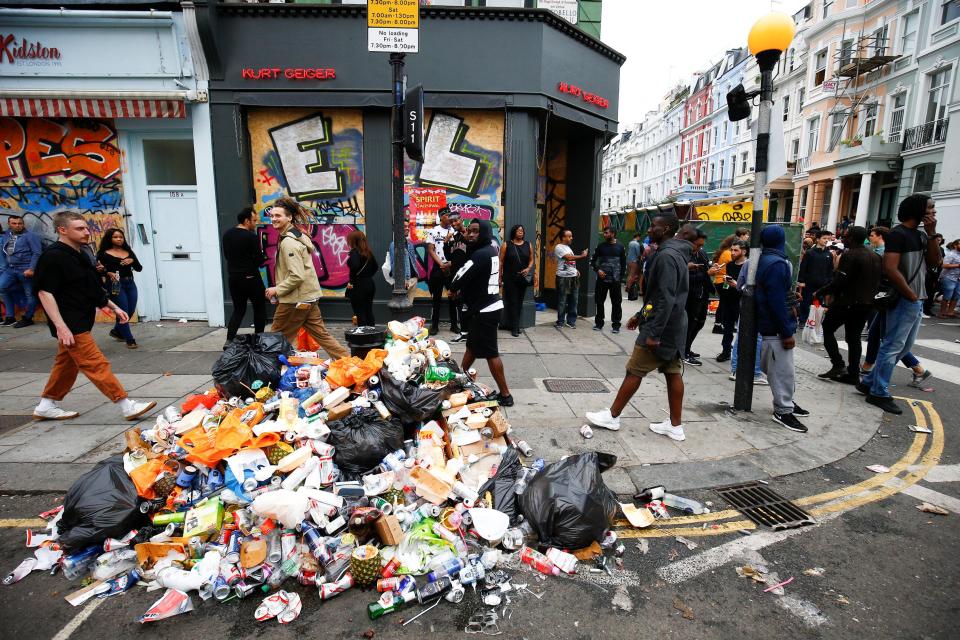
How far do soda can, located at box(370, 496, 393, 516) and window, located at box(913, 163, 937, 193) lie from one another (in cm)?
2913

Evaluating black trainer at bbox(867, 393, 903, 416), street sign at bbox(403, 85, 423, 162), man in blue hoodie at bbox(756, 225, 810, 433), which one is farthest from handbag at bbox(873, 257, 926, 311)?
street sign at bbox(403, 85, 423, 162)

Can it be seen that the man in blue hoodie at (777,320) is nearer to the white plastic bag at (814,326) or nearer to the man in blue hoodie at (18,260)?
the white plastic bag at (814,326)

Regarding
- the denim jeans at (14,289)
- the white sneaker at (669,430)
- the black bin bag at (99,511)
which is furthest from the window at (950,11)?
the denim jeans at (14,289)

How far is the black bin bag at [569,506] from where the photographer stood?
3.07 metres

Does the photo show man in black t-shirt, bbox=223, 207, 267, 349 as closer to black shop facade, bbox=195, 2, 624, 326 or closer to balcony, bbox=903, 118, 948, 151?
black shop facade, bbox=195, 2, 624, 326

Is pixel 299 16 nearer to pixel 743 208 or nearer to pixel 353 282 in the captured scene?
pixel 353 282

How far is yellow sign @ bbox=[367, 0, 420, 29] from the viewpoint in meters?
4.86

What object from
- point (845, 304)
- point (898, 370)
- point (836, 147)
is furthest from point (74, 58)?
point (836, 147)

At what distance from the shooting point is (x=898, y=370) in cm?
753

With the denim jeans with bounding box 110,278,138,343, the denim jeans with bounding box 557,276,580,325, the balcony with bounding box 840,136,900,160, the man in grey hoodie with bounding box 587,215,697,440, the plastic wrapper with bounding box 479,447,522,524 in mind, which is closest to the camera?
the plastic wrapper with bounding box 479,447,522,524

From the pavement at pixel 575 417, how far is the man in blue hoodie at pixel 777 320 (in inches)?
11.6

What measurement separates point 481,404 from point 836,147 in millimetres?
34282

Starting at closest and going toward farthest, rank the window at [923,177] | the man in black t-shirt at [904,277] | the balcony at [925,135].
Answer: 1. the man in black t-shirt at [904,277]
2. the balcony at [925,135]
3. the window at [923,177]

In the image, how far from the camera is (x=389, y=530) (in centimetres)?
296
